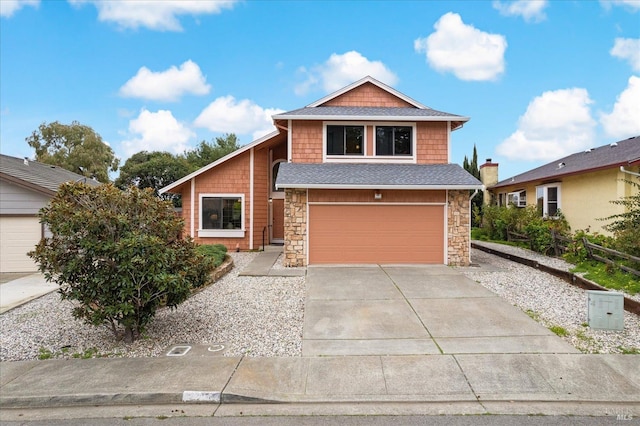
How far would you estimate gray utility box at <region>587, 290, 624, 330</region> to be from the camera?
5609mm

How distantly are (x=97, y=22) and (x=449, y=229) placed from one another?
54.0 ft

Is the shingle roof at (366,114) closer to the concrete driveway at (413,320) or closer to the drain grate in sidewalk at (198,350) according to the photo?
the concrete driveway at (413,320)

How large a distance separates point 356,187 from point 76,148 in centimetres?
3911

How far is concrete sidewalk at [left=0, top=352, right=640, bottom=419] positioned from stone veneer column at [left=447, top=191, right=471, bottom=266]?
21.5ft

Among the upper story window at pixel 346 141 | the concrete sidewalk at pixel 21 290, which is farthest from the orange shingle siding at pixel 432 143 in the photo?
the concrete sidewalk at pixel 21 290

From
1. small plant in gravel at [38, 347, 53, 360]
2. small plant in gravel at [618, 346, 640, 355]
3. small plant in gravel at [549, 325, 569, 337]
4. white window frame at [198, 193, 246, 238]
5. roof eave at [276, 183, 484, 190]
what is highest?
roof eave at [276, 183, 484, 190]

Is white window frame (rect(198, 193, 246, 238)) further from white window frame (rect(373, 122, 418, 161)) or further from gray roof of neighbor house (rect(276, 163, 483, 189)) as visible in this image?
white window frame (rect(373, 122, 418, 161))

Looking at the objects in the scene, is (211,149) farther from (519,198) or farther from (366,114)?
(519,198)

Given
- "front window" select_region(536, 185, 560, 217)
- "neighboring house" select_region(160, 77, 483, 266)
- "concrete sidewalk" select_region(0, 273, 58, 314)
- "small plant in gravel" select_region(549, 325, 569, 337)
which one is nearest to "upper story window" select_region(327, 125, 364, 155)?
"neighboring house" select_region(160, 77, 483, 266)

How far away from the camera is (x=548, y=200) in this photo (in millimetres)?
16328

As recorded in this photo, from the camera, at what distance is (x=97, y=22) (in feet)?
47.2

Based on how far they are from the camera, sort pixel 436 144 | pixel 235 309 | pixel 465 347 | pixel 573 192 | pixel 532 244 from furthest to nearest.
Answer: pixel 573 192
pixel 532 244
pixel 436 144
pixel 235 309
pixel 465 347

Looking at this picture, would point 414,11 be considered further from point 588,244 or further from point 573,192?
point 588,244

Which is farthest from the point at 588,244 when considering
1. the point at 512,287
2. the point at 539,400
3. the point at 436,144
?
the point at 539,400
